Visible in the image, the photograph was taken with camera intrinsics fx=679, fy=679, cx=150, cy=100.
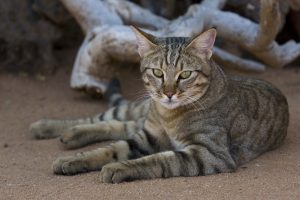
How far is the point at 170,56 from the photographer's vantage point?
4633mm

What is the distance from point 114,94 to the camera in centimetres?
671

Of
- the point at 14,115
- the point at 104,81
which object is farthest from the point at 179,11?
the point at 14,115

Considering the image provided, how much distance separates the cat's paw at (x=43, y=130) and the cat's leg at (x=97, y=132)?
A: 30 cm

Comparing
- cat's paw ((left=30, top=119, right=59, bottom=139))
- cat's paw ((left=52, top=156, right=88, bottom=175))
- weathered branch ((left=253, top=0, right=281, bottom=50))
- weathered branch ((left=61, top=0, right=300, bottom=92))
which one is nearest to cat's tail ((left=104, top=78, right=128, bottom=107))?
weathered branch ((left=61, top=0, right=300, bottom=92))

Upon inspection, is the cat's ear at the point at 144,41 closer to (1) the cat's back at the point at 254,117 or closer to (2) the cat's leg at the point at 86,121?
(1) the cat's back at the point at 254,117

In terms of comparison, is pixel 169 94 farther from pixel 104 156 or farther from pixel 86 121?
pixel 86 121

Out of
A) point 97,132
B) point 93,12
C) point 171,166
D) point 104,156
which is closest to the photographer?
point 171,166

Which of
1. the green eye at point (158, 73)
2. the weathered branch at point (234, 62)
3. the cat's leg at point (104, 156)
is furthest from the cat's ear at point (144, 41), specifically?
the weathered branch at point (234, 62)

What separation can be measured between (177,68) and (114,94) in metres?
2.20

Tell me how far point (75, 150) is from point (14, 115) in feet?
5.03

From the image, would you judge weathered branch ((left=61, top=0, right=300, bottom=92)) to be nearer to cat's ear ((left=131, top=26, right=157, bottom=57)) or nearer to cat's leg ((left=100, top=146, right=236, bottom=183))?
cat's ear ((left=131, top=26, right=157, bottom=57))

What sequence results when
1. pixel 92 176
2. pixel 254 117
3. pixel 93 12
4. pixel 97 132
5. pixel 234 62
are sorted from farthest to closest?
pixel 234 62
pixel 93 12
pixel 97 132
pixel 254 117
pixel 92 176

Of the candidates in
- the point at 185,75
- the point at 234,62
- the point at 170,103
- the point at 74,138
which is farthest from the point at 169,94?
the point at 234,62

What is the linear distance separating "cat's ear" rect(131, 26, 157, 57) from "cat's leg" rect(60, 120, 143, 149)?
961 mm
